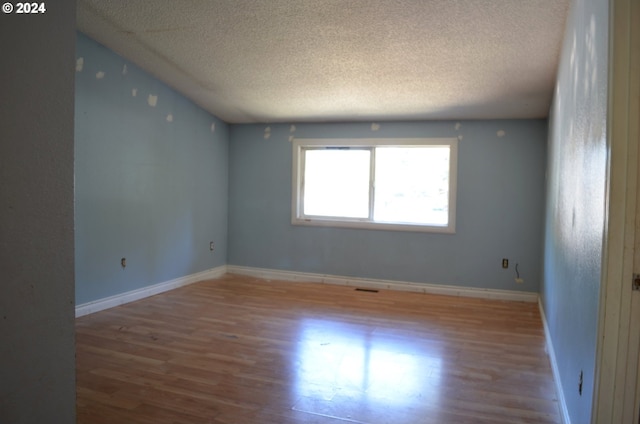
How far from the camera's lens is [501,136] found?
489 centimetres

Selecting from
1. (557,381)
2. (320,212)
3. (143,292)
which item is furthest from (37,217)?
(320,212)

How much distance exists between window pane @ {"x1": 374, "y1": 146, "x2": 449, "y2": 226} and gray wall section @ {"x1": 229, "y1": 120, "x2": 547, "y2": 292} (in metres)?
0.18

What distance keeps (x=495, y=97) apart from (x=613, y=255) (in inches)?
129

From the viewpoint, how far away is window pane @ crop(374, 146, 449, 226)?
5141mm

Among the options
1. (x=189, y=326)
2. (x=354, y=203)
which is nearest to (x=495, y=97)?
(x=354, y=203)

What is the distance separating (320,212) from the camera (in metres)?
5.70

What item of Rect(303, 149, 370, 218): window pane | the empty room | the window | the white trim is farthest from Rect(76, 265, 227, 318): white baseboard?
Rect(303, 149, 370, 218): window pane

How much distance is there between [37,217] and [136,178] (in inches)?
137

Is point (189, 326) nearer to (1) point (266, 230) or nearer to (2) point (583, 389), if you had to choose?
(1) point (266, 230)

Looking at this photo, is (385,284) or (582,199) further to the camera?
(385,284)

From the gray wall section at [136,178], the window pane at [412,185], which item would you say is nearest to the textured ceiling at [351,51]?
the gray wall section at [136,178]

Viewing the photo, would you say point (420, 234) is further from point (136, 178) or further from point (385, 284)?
point (136, 178)

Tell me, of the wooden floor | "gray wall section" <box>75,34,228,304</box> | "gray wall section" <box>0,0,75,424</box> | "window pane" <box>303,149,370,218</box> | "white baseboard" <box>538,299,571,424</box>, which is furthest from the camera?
"window pane" <box>303,149,370,218</box>

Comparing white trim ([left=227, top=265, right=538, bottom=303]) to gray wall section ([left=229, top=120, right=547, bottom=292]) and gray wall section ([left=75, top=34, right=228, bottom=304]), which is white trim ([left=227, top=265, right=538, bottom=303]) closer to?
gray wall section ([left=229, top=120, right=547, bottom=292])
